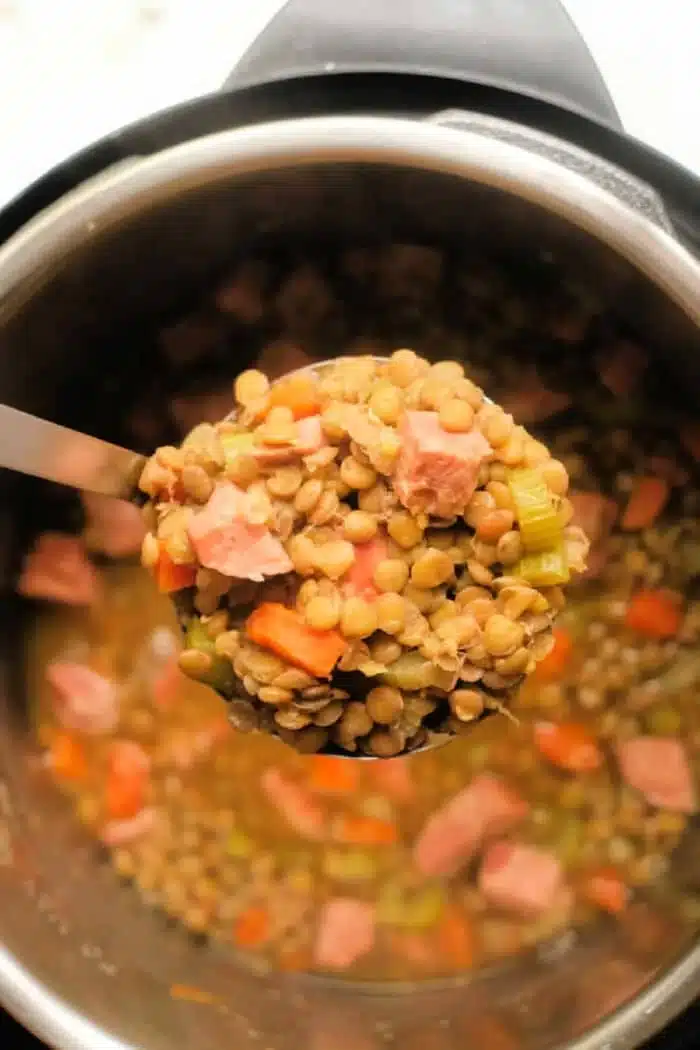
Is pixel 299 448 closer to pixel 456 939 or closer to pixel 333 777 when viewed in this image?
pixel 333 777

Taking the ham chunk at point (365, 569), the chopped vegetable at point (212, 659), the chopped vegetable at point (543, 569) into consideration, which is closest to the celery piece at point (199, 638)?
the chopped vegetable at point (212, 659)

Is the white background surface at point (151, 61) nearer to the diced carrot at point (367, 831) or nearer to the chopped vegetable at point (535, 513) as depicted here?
the chopped vegetable at point (535, 513)

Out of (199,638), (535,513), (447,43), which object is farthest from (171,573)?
(447,43)

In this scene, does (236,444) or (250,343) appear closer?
(236,444)

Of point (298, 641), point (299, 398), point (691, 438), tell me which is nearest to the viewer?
point (298, 641)

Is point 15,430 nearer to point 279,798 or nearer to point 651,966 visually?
point 279,798

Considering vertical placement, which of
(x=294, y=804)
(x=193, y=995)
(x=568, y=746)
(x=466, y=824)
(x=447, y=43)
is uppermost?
(x=447, y=43)

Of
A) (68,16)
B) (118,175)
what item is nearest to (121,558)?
(118,175)
